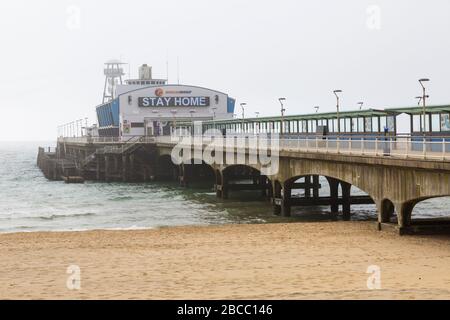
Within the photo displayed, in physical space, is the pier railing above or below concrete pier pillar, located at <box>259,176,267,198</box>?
above

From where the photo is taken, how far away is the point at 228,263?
2389 cm

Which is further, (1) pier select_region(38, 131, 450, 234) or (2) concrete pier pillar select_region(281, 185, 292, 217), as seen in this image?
(2) concrete pier pillar select_region(281, 185, 292, 217)

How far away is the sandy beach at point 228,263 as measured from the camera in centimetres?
1942

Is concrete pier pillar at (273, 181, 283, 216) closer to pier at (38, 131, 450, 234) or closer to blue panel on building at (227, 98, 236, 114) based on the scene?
pier at (38, 131, 450, 234)

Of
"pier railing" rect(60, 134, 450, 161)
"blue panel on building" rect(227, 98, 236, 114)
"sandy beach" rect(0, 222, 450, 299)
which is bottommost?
"sandy beach" rect(0, 222, 450, 299)

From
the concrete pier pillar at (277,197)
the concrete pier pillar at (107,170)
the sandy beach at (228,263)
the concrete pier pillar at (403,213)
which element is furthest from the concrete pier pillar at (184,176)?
the concrete pier pillar at (403,213)

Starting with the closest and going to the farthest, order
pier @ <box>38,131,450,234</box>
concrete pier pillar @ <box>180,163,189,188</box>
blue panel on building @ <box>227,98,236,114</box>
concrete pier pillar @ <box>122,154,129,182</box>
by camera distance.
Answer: pier @ <box>38,131,450,234</box>
concrete pier pillar @ <box>180,163,189,188</box>
concrete pier pillar @ <box>122,154,129,182</box>
blue panel on building @ <box>227,98,236,114</box>

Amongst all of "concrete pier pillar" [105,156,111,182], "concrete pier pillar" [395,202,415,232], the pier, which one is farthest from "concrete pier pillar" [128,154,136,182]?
"concrete pier pillar" [395,202,415,232]

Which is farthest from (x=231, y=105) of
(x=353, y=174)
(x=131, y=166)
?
(x=353, y=174)

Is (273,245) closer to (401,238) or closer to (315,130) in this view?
(401,238)

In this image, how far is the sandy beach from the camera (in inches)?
765

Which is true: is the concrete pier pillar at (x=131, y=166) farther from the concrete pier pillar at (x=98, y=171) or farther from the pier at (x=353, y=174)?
the pier at (x=353, y=174)

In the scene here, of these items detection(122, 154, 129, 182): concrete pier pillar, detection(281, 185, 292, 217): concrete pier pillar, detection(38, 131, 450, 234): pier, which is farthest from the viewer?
detection(122, 154, 129, 182): concrete pier pillar

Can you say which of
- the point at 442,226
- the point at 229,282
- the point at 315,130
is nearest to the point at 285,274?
the point at 229,282
